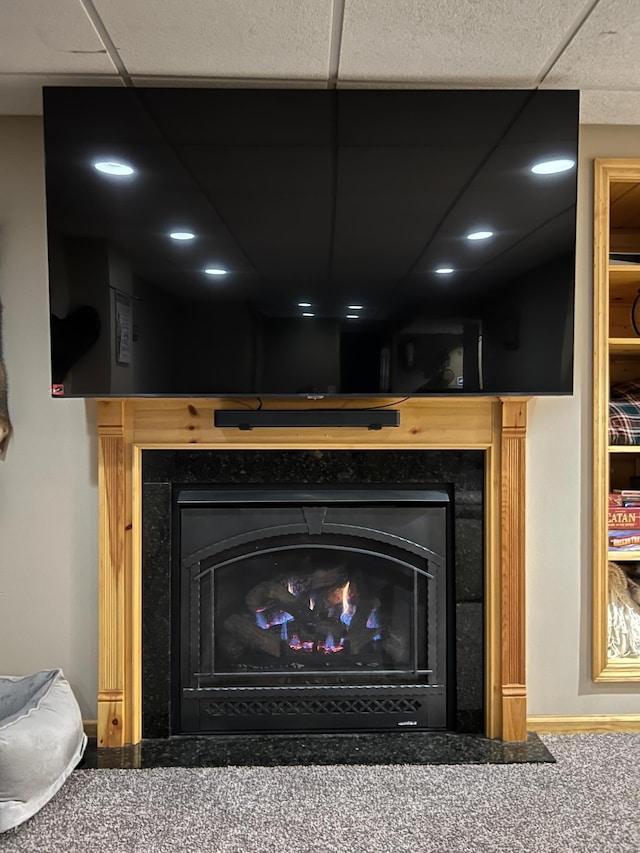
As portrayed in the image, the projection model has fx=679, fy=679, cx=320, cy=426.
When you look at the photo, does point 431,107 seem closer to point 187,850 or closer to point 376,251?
point 376,251

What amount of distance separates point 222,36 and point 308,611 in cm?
176

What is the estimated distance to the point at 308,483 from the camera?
2.27 metres

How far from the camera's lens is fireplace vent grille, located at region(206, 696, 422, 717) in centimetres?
228

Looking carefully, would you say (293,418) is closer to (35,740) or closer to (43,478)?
(43,478)

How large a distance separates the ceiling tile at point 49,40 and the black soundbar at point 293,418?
3.45 ft

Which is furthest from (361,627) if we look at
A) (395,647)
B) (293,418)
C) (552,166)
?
(552,166)

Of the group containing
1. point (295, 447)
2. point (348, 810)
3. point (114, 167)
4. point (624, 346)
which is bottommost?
point (348, 810)

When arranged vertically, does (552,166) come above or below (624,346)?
above

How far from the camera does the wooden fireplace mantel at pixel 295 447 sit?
7.26 feet

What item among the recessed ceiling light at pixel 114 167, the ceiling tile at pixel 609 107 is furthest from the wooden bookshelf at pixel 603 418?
the recessed ceiling light at pixel 114 167

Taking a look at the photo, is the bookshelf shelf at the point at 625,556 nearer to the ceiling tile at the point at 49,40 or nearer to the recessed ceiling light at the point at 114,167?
the recessed ceiling light at the point at 114,167

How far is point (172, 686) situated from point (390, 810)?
2.72 ft

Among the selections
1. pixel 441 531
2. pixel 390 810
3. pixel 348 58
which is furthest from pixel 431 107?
pixel 390 810

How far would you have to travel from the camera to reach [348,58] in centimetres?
188
